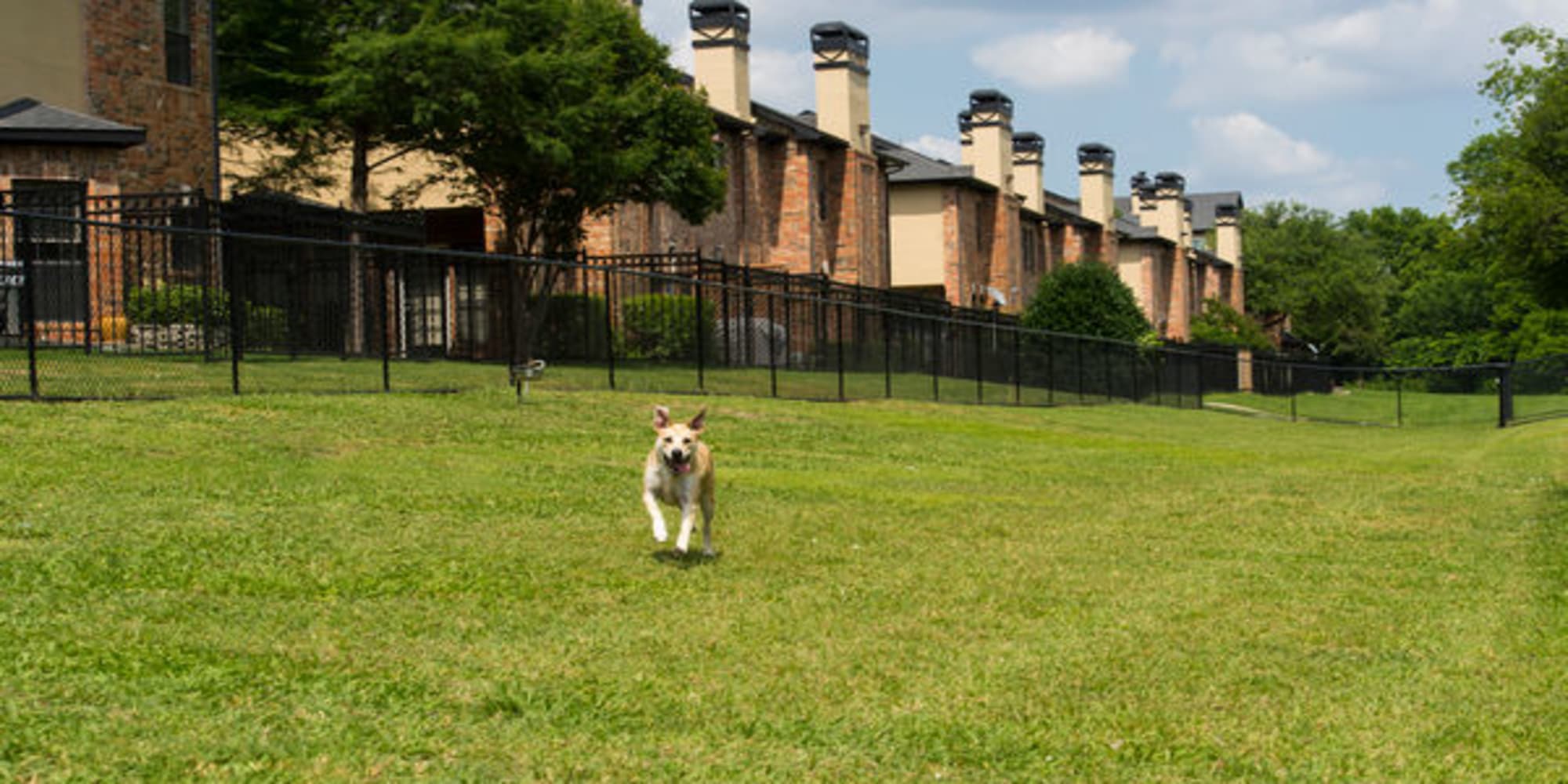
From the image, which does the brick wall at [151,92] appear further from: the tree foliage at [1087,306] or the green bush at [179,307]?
the tree foliage at [1087,306]

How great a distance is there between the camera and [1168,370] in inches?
1922

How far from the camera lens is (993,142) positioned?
68.8 m

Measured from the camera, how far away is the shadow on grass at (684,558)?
377 inches

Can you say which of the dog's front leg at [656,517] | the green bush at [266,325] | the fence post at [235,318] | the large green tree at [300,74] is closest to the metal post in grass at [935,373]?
the large green tree at [300,74]

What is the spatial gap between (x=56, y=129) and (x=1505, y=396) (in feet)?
115

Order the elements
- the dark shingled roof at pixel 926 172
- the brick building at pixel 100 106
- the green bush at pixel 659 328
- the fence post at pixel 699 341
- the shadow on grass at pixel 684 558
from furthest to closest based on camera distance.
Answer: the dark shingled roof at pixel 926 172 < the brick building at pixel 100 106 < the green bush at pixel 659 328 < the fence post at pixel 699 341 < the shadow on grass at pixel 684 558

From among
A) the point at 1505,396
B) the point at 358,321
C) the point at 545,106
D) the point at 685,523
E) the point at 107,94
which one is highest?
the point at 545,106

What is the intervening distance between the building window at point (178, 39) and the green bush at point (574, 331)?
9767mm

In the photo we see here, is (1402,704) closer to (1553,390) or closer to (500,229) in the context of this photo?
(500,229)

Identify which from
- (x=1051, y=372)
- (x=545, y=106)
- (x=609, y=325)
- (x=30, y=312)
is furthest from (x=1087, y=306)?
(x=30, y=312)

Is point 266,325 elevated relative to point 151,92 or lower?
lower

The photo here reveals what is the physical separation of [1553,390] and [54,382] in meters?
41.1

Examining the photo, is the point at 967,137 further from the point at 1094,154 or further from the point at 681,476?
the point at 681,476

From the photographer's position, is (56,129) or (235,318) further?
(56,129)
